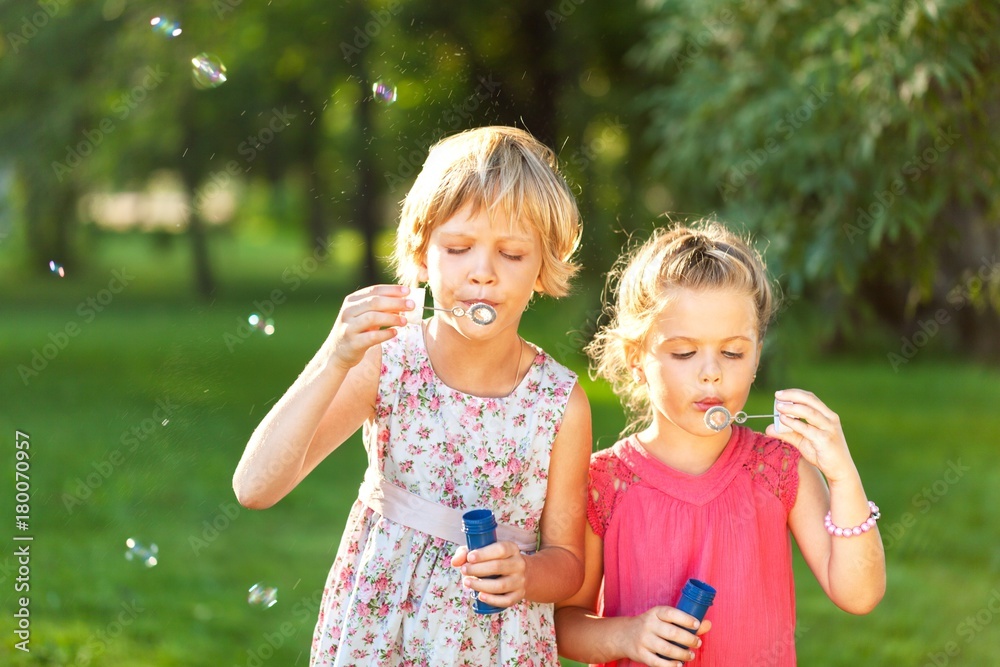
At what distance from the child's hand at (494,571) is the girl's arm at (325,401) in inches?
13.3

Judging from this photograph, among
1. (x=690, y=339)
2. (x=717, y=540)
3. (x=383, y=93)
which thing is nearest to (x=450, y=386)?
(x=690, y=339)

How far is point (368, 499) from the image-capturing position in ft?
6.92

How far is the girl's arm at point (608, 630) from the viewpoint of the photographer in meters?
1.90

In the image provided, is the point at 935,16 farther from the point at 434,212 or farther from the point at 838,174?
the point at 434,212

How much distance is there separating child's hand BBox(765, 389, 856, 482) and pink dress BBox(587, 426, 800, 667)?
0.20m

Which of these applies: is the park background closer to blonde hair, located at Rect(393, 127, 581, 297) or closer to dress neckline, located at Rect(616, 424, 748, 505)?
blonde hair, located at Rect(393, 127, 581, 297)

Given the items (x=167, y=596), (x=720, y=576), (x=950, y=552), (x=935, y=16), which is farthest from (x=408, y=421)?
(x=950, y=552)

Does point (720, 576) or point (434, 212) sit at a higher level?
point (434, 212)

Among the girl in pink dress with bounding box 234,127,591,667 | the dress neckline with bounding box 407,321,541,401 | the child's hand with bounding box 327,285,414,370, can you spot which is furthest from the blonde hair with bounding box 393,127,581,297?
the child's hand with bounding box 327,285,414,370

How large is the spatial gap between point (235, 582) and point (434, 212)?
9.12ft

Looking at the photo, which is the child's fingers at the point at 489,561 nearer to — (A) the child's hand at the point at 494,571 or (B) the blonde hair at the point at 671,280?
(A) the child's hand at the point at 494,571

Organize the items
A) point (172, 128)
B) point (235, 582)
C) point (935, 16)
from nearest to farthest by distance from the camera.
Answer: point (935, 16), point (235, 582), point (172, 128)

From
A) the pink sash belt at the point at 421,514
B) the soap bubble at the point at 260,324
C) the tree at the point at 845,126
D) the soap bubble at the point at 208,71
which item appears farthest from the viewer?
the tree at the point at 845,126

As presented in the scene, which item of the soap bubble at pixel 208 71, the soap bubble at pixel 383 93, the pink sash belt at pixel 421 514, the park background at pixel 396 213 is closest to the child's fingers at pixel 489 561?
the pink sash belt at pixel 421 514
